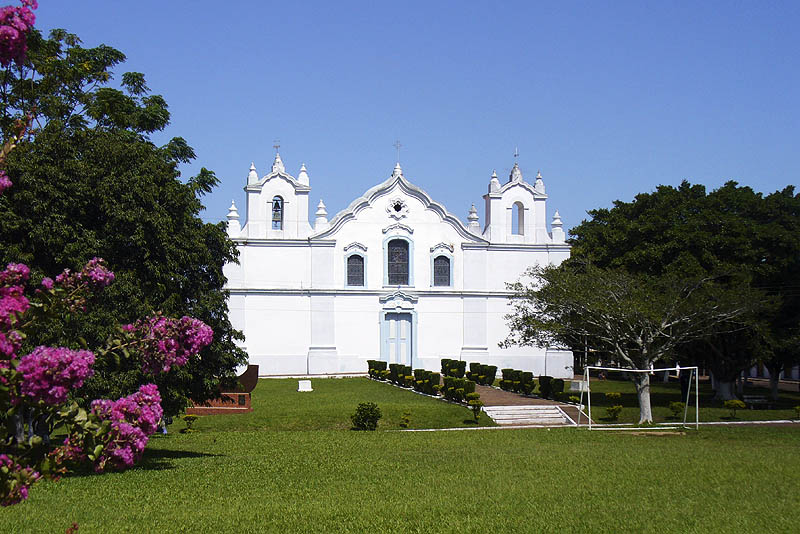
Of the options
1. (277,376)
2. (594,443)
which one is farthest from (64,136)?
(277,376)

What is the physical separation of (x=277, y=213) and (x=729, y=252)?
20963 millimetres

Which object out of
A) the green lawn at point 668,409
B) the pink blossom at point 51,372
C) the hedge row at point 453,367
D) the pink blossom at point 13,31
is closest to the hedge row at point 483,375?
the hedge row at point 453,367

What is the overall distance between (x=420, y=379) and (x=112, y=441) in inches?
1180

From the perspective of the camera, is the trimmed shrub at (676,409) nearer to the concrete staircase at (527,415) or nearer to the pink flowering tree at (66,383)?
the concrete staircase at (527,415)

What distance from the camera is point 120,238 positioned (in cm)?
1559

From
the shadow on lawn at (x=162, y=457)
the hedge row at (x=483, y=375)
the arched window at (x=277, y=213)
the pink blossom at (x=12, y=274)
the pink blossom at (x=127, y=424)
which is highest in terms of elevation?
the arched window at (x=277, y=213)

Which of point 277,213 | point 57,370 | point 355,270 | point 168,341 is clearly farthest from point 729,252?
point 57,370

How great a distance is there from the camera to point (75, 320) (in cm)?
1458

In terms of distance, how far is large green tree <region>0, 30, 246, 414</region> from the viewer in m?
14.6

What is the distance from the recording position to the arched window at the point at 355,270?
41.8 metres

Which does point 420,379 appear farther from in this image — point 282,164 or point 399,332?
point 282,164

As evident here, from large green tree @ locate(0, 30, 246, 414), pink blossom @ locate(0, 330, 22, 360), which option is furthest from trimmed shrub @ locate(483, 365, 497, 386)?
pink blossom @ locate(0, 330, 22, 360)

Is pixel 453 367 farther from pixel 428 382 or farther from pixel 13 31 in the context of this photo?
pixel 13 31

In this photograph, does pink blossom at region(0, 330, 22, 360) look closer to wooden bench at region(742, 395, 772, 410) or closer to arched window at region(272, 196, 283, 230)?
wooden bench at region(742, 395, 772, 410)
